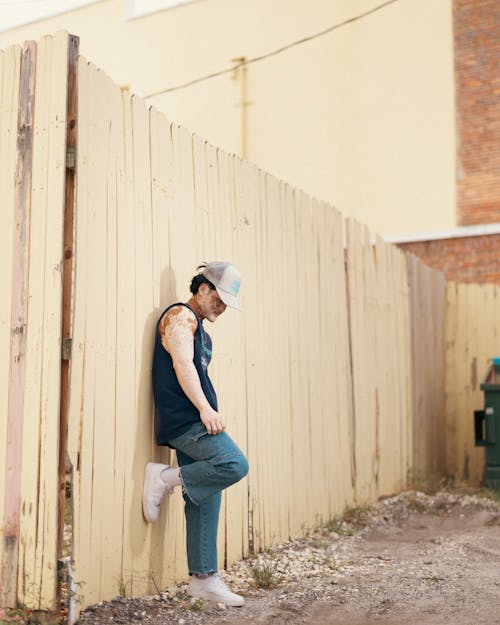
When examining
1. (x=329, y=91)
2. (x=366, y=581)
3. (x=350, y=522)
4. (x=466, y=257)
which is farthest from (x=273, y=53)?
(x=366, y=581)

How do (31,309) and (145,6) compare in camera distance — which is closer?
(31,309)

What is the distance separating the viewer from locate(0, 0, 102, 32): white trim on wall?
49.8 feet

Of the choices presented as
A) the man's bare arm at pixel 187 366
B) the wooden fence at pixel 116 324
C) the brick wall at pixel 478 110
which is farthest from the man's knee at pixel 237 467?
the brick wall at pixel 478 110

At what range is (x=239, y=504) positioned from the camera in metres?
5.70

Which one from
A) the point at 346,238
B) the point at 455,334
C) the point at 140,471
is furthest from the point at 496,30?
the point at 140,471

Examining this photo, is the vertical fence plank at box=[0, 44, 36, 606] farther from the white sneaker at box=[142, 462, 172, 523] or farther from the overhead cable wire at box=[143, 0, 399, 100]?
the overhead cable wire at box=[143, 0, 399, 100]

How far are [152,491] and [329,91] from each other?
9.67m

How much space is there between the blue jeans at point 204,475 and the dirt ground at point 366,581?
→ 0.25 metres

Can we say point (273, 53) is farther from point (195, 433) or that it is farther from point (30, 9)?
point (195, 433)

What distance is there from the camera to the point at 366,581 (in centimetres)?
532

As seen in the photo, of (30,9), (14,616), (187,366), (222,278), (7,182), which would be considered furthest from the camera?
(30,9)

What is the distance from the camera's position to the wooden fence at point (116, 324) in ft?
13.5

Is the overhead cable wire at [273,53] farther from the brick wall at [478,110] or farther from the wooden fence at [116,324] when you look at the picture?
the wooden fence at [116,324]

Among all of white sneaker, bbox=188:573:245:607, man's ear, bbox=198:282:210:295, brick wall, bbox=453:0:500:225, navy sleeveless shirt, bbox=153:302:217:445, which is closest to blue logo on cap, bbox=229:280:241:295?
man's ear, bbox=198:282:210:295
